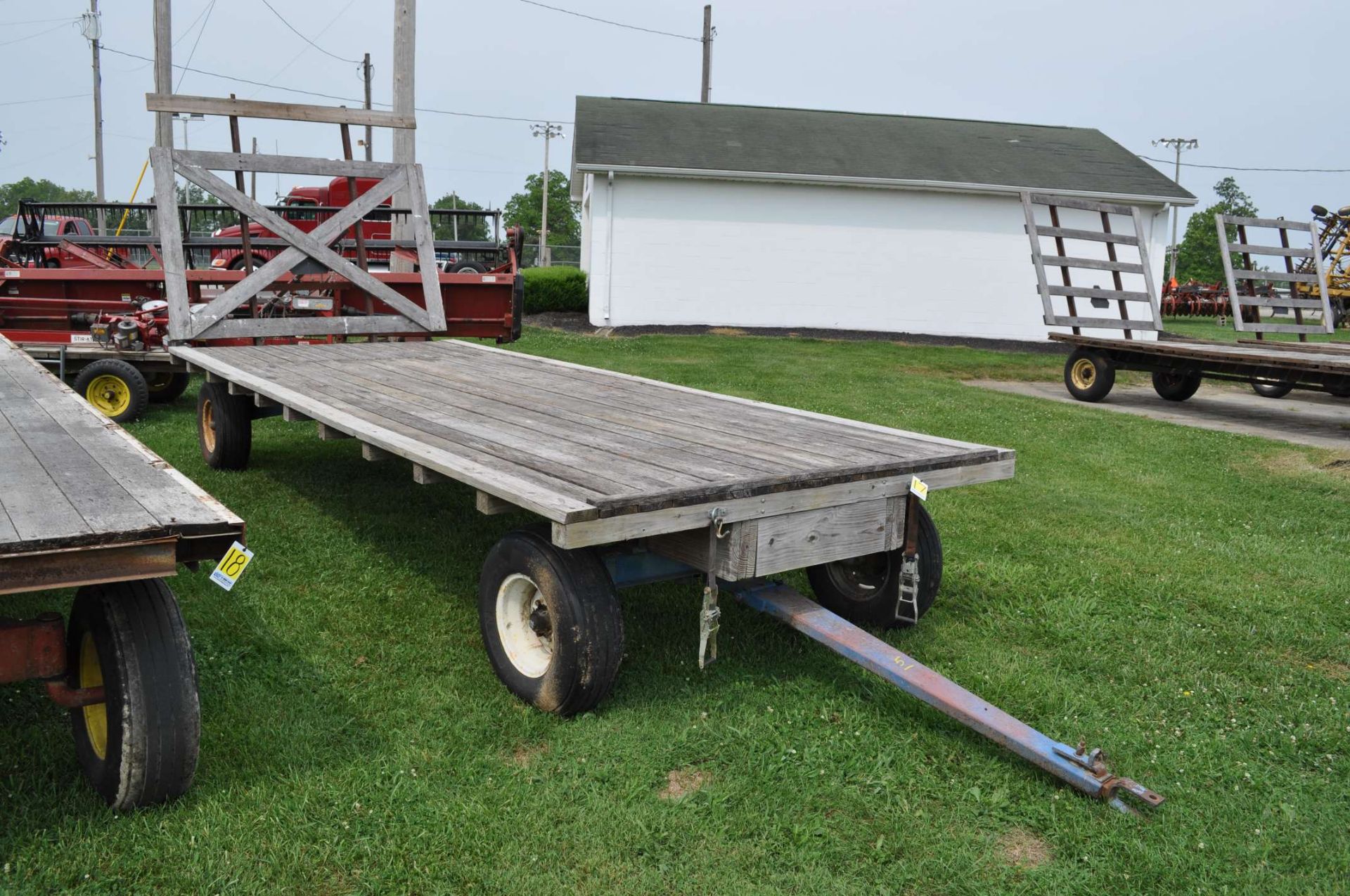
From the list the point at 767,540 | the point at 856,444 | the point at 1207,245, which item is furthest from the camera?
the point at 1207,245

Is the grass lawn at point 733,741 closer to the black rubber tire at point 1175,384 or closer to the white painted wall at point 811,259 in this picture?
the black rubber tire at point 1175,384

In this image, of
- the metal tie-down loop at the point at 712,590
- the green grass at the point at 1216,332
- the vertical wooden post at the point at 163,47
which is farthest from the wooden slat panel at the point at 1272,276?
the vertical wooden post at the point at 163,47

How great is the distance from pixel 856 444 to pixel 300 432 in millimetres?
5976

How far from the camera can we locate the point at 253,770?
3369 mm

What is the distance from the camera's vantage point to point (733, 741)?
3.70 m

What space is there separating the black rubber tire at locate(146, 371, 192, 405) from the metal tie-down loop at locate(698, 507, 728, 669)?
782 cm

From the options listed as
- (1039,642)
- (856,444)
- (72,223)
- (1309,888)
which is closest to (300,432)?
(856,444)

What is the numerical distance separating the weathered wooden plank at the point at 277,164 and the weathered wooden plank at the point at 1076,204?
780 cm

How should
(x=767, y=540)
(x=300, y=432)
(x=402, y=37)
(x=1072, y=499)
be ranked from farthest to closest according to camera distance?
(x=402, y=37), (x=300, y=432), (x=1072, y=499), (x=767, y=540)

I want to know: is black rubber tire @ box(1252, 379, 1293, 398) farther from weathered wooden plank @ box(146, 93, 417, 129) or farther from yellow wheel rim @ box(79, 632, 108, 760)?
yellow wheel rim @ box(79, 632, 108, 760)

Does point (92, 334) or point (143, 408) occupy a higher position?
point (92, 334)

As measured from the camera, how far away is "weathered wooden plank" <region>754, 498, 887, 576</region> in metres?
3.74

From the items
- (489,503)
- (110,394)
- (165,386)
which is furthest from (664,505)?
(165,386)

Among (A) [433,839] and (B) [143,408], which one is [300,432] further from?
(A) [433,839]
